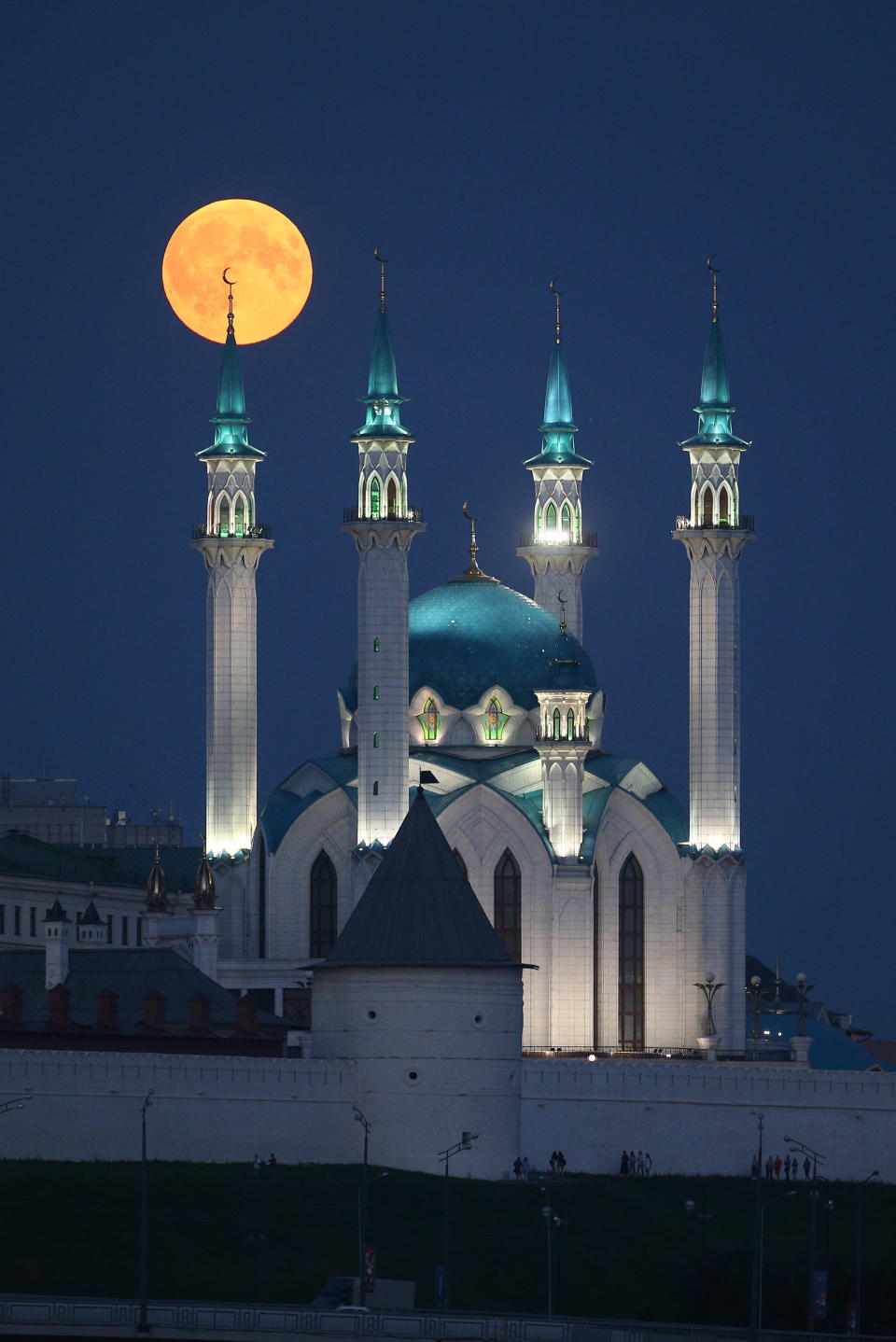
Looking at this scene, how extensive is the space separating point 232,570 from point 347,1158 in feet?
82.5

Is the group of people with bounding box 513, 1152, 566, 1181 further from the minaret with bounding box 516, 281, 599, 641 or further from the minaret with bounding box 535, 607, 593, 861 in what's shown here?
the minaret with bounding box 516, 281, 599, 641

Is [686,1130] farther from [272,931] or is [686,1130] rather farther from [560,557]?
[560,557]

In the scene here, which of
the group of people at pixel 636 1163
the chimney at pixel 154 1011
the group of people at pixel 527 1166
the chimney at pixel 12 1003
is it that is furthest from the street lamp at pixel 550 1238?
the chimney at pixel 12 1003

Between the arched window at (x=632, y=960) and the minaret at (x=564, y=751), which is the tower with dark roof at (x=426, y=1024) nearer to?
the minaret at (x=564, y=751)

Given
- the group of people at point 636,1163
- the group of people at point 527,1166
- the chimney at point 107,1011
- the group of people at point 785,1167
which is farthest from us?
the group of people at point 636,1163

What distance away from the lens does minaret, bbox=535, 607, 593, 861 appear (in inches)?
4631

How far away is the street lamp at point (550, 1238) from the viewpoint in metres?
85.6

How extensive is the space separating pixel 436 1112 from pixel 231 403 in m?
30.3

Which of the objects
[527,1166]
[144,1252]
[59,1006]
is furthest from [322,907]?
[144,1252]

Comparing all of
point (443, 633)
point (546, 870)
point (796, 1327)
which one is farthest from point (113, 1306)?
point (443, 633)

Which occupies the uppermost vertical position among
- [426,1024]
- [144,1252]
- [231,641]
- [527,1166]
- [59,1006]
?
[231,641]

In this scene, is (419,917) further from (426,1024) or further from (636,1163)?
(636,1163)

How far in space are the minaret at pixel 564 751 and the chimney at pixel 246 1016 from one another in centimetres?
1332

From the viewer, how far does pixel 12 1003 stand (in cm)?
10500
